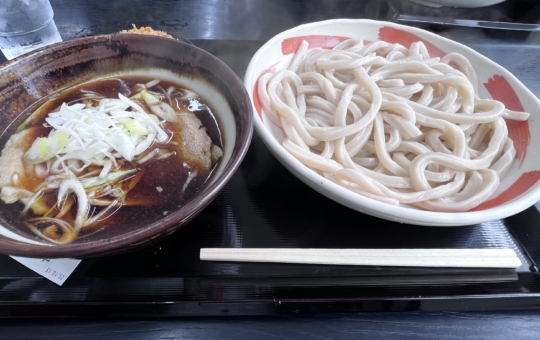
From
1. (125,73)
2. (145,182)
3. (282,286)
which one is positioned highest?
(125,73)

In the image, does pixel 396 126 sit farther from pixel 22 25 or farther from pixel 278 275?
pixel 22 25

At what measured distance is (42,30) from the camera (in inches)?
79.4

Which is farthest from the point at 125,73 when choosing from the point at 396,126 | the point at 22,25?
the point at 396,126

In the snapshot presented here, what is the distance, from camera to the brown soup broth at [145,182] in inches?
40.0

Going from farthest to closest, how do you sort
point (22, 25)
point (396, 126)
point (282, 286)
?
point (22, 25)
point (396, 126)
point (282, 286)

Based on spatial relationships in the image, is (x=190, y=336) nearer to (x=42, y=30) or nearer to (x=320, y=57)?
(x=320, y=57)

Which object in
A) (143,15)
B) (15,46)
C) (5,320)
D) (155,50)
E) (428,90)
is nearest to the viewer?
(5,320)

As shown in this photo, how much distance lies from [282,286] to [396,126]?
85 cm

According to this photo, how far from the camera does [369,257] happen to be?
3.73 ft

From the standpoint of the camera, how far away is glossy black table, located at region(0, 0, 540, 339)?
3.33 ft

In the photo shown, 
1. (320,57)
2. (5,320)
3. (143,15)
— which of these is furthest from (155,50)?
(143,15)

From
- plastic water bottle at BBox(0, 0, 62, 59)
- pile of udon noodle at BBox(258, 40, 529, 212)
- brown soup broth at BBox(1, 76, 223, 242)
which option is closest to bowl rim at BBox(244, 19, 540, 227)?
pile of udon noodle at BBox(258, 40, 529, 212)

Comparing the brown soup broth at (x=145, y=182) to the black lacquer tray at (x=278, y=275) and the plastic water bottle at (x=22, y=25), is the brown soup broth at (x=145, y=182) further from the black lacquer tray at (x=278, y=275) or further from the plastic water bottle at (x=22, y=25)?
the plastic water bottle at (x=22, y=25)

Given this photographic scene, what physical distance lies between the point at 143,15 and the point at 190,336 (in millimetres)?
2412
